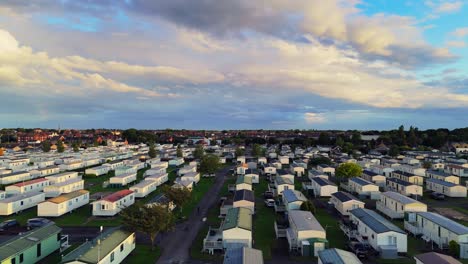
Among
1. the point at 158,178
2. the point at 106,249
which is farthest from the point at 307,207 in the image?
the point at 158,178

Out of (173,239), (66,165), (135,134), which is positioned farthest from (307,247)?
(135,134)

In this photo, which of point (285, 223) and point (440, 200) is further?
point (440, 200)

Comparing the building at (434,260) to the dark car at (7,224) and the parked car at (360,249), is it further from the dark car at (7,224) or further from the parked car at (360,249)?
the dark car at (7,224)

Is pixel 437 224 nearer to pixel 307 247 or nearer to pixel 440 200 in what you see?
pixel 307 247

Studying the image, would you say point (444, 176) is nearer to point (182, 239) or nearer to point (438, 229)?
point (438, 229)

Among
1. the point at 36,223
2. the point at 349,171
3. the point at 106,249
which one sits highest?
the point at 349,171

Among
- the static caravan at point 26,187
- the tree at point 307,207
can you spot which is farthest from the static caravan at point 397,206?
the static caravan at point 26,187
